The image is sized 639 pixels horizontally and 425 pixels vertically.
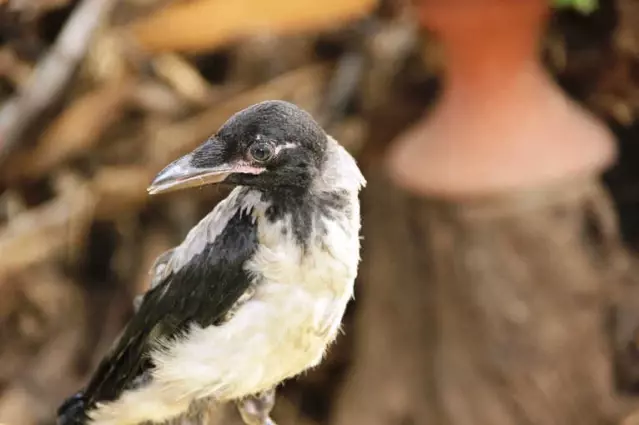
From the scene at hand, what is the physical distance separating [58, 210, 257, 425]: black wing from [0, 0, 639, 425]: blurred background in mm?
737

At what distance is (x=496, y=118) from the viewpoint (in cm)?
132

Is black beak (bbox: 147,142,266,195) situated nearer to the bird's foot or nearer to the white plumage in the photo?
the white plumage

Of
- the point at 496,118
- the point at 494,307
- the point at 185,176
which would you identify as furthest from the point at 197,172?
the point at 494,307

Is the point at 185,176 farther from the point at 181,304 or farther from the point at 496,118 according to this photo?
the point at 496,118

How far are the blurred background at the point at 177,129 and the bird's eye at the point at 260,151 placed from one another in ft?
2.65

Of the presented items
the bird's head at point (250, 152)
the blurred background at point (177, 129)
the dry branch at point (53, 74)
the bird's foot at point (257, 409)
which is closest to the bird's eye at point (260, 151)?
the bird's head at point (250, 152)

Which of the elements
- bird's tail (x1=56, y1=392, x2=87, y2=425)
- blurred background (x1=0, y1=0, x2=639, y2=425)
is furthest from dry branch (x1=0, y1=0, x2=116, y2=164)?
bird's tail (x1=56, y1=392, x2=87, y2=425)

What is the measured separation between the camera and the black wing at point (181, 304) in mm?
572

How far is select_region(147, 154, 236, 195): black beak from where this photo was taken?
0.52 meters

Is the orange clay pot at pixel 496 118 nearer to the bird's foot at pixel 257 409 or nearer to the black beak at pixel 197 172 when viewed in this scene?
the bird's foot at pixel 257 409

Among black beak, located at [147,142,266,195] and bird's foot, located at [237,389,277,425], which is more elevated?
black beak, located at [147,142,266,195]

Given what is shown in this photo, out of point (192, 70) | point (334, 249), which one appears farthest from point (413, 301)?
point (334, 249)

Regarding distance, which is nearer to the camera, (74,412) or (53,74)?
(74,412)

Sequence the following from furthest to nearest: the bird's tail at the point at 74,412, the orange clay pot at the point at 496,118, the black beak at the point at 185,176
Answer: the orange clay pot at the point at 496,118 → the bird's tail at the point at 74,412 → the black beak at the point at 185,176
